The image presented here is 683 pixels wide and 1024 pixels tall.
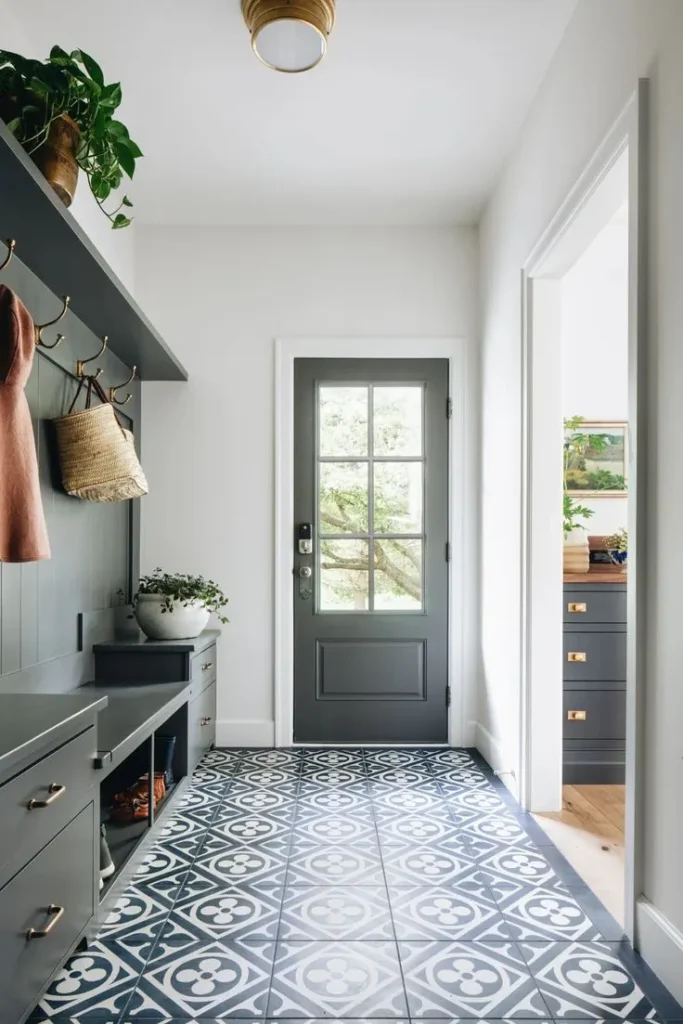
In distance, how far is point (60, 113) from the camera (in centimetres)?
193

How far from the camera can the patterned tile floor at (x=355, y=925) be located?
1.75 metres

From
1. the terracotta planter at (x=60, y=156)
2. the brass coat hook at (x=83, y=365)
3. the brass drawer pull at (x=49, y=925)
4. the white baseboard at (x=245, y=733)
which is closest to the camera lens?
the brass drawer pull at (x=49, y=925)

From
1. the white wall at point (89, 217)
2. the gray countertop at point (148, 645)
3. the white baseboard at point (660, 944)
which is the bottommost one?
the white baseboard at point (660, 944)

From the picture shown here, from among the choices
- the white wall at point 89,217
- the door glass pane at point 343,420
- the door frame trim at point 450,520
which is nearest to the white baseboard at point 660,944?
the door frame trim at point 450,520

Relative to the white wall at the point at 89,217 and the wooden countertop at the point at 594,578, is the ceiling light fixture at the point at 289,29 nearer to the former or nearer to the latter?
the white wall at the point at 89,217

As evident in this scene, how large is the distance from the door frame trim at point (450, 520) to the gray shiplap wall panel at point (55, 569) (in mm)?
871

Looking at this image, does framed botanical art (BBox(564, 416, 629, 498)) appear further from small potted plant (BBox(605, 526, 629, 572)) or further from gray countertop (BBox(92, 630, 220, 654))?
gray countertop (BBox(92, 630, 220, 654))

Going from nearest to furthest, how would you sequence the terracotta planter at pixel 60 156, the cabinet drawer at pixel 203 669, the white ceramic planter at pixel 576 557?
the terracotta planter at pixel 60 156
the cabinet drawer at pixel 203 669
the white ceramic planter at pixel 576 557

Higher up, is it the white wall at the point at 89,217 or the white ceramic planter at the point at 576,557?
the white wall at the point at 89,217

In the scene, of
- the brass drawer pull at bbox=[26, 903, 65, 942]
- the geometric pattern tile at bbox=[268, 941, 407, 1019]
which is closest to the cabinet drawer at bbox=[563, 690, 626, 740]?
the geometric pattern tile at bbox=[268, 941, 407, 1019]

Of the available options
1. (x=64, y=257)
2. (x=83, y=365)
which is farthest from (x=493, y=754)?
(x=64, y=257)

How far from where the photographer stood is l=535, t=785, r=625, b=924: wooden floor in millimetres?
2371

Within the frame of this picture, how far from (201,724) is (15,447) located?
1907mm

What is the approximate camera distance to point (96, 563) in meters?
3.22
